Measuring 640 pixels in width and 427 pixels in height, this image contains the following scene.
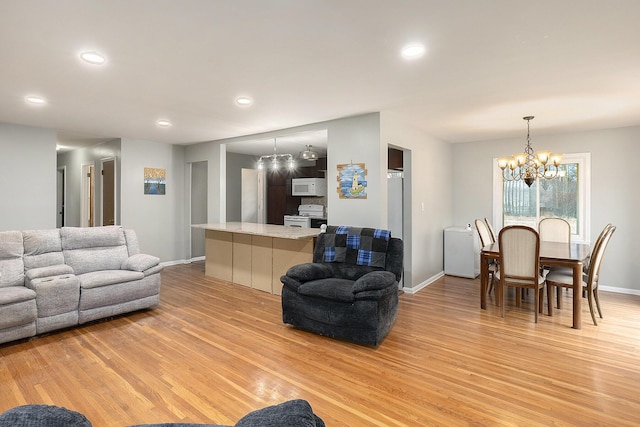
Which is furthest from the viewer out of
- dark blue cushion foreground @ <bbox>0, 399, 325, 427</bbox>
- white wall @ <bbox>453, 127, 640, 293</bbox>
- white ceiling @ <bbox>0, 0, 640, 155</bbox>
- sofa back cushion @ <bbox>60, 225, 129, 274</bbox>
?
white wall @ <bbox>453, 127, 640, 293</bbox>

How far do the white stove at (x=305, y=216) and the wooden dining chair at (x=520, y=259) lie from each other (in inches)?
172

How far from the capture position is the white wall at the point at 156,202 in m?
6.14

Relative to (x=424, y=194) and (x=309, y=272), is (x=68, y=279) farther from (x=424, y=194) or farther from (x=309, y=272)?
(x=424, y=194)

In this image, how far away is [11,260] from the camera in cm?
350

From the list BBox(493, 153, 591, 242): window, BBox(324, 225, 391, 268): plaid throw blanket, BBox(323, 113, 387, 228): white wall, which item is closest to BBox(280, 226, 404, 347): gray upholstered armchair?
BBox(324, 225, 391, 268): plaid throw blanket

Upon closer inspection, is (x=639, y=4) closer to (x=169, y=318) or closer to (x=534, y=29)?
(x=534, y=29)

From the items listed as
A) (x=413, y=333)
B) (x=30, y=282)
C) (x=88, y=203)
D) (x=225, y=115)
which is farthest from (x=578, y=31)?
(x=88, y=203)

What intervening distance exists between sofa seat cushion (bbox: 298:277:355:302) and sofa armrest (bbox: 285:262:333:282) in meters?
0.07

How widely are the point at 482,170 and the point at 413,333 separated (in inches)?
158

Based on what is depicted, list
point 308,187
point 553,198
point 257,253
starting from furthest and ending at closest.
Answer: point 308,187 → point 553,198 → point 257,253

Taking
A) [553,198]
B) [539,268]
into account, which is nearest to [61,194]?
[539,268]

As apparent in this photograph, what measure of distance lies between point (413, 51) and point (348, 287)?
2.09 metres

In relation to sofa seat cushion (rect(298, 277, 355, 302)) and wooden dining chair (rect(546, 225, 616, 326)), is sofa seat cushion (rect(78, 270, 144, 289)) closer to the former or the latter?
sofa seat cushion (rect(298, 277, 355, 302))

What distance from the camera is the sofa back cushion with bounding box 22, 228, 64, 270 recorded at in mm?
3641
